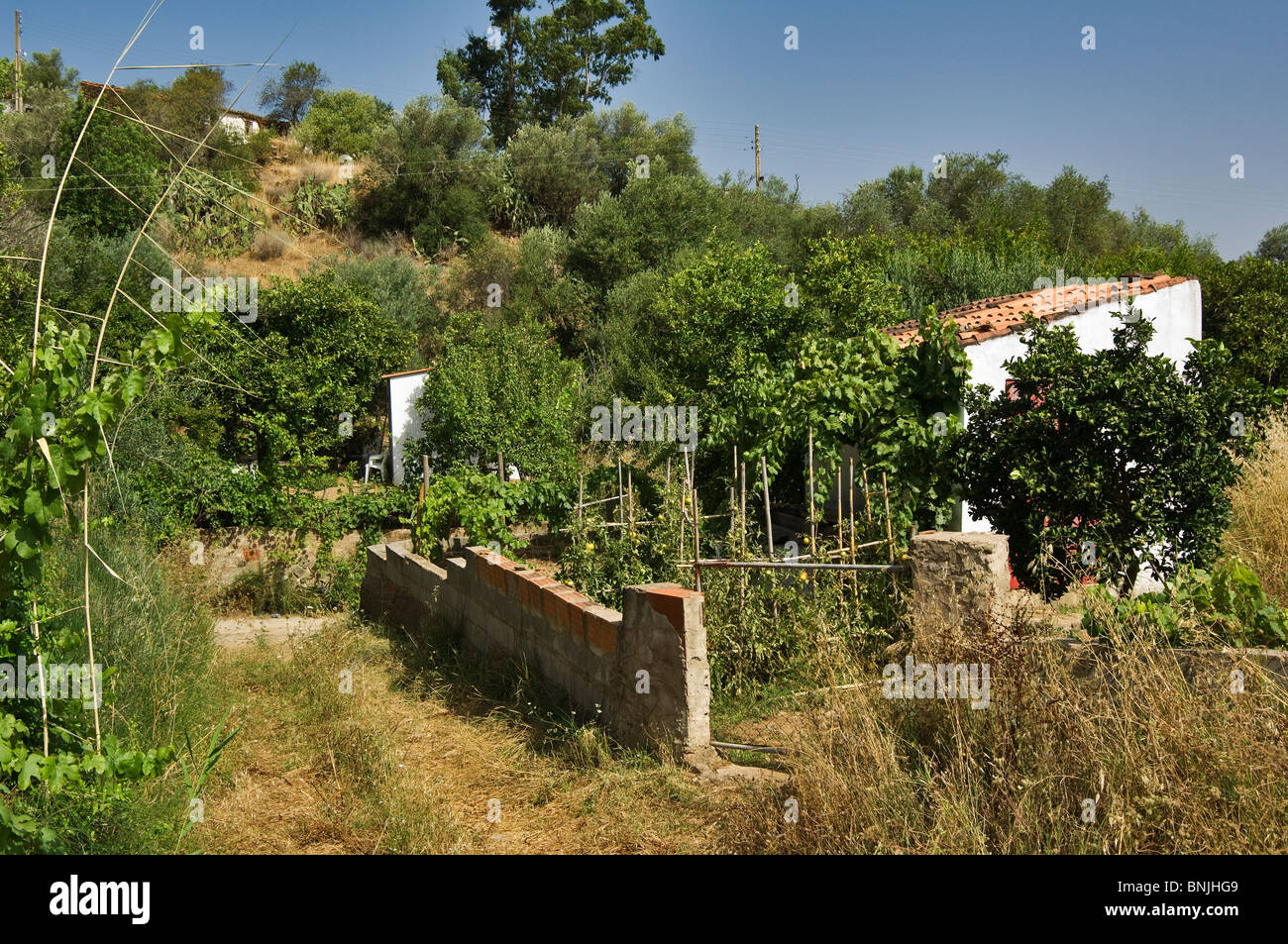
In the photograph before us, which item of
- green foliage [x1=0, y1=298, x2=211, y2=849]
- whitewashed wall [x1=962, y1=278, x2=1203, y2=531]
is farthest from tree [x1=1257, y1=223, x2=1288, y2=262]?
green foliage [x1=0, y1=298, x2=211, y2=849]

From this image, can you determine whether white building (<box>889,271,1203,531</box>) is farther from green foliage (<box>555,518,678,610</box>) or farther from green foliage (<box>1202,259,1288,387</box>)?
green foliage (<box>555,518,678,610</box>)

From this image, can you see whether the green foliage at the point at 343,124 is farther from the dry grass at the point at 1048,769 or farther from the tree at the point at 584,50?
the dry grass at the point at 1048,769

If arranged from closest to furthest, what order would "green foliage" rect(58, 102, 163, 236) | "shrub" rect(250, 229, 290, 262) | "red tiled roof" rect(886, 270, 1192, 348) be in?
"red tiled roof" rect(886, 270, 1192, 348)
"green foliage" rect(58, 102, 163, 236)
"shrub" rect(250, 229, 290, 262)

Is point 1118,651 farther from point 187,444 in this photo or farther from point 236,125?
point 236,125

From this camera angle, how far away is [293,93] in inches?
1614

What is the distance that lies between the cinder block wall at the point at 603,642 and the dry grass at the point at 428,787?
24 cm

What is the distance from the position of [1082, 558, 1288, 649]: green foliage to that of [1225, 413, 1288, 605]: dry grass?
348cm

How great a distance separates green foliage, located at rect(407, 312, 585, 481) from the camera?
1536cm

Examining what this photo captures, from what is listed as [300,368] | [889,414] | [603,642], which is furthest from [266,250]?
[603,642]

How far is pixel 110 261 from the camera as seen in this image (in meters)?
20.8

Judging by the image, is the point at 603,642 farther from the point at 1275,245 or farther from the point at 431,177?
the point at 1275,245

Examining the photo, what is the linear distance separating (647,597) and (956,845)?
220 centimetres

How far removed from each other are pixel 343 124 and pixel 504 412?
27153 millimetres
